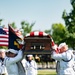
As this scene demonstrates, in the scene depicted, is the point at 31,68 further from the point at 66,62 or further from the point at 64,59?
the point at 64,59

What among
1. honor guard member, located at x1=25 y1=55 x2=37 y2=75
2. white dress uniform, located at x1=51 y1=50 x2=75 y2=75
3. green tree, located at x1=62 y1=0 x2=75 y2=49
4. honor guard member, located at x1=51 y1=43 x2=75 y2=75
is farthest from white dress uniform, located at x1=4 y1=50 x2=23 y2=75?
green tree, located at x1=62 y1=0 x2=75 y2=49

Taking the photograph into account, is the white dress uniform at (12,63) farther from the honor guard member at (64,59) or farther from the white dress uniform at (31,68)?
the white dress uniform at (31,68)

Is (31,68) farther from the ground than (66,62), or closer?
closer

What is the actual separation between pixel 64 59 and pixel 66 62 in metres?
0.18

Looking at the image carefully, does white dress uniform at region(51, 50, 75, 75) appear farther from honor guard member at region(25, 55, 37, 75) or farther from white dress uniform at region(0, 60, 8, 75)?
honor guard member at region(25, 55, 37, 75)

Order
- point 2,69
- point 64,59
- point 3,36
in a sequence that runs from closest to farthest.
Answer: point 2,69, point 64,59, point 3,36

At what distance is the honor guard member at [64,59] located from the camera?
35.7 ft

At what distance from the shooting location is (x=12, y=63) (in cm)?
1113

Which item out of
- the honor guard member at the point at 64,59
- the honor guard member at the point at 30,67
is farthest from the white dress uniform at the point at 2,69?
the honor guard member at the point at 30,67

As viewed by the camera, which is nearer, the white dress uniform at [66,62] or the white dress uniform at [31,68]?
the white dress uniform at [66,62]

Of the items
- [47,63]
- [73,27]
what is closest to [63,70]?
[47,63]

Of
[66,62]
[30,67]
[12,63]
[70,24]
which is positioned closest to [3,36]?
[30,67]

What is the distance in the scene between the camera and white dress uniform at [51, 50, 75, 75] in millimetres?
10980

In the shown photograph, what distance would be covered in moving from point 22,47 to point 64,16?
118 feet
